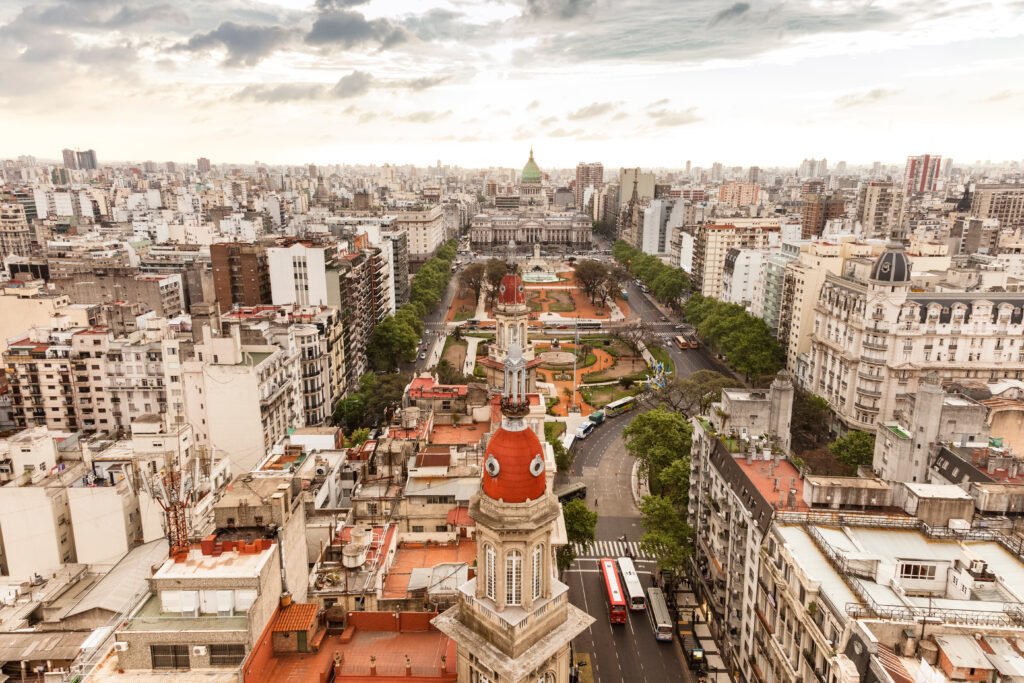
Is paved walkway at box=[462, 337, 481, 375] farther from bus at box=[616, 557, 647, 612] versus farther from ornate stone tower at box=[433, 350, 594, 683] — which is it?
ornate stone tower at box=[433, 350, 594, 683]

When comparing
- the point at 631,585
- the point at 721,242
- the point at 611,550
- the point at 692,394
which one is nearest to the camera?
the point at 631,585

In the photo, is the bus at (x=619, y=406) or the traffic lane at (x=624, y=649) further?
the bus at (x=619, y=406)

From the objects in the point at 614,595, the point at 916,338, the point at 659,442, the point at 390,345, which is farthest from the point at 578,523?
the point at 390,345

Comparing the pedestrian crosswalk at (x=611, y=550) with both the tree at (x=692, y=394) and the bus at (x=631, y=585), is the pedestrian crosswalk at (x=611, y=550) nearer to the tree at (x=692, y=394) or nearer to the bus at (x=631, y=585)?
the bus at (x=631, y=585)

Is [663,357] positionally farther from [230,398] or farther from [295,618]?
[295,618]

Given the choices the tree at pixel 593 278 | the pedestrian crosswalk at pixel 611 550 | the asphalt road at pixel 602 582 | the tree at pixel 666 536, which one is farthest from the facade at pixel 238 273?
the tree at pixel 593 278

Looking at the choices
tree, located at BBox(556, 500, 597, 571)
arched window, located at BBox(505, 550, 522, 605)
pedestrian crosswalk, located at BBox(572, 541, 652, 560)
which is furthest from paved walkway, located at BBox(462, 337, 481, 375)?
arched window, located at BBox(505, 550, 522, 605)

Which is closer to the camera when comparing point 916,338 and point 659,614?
point 659,614
